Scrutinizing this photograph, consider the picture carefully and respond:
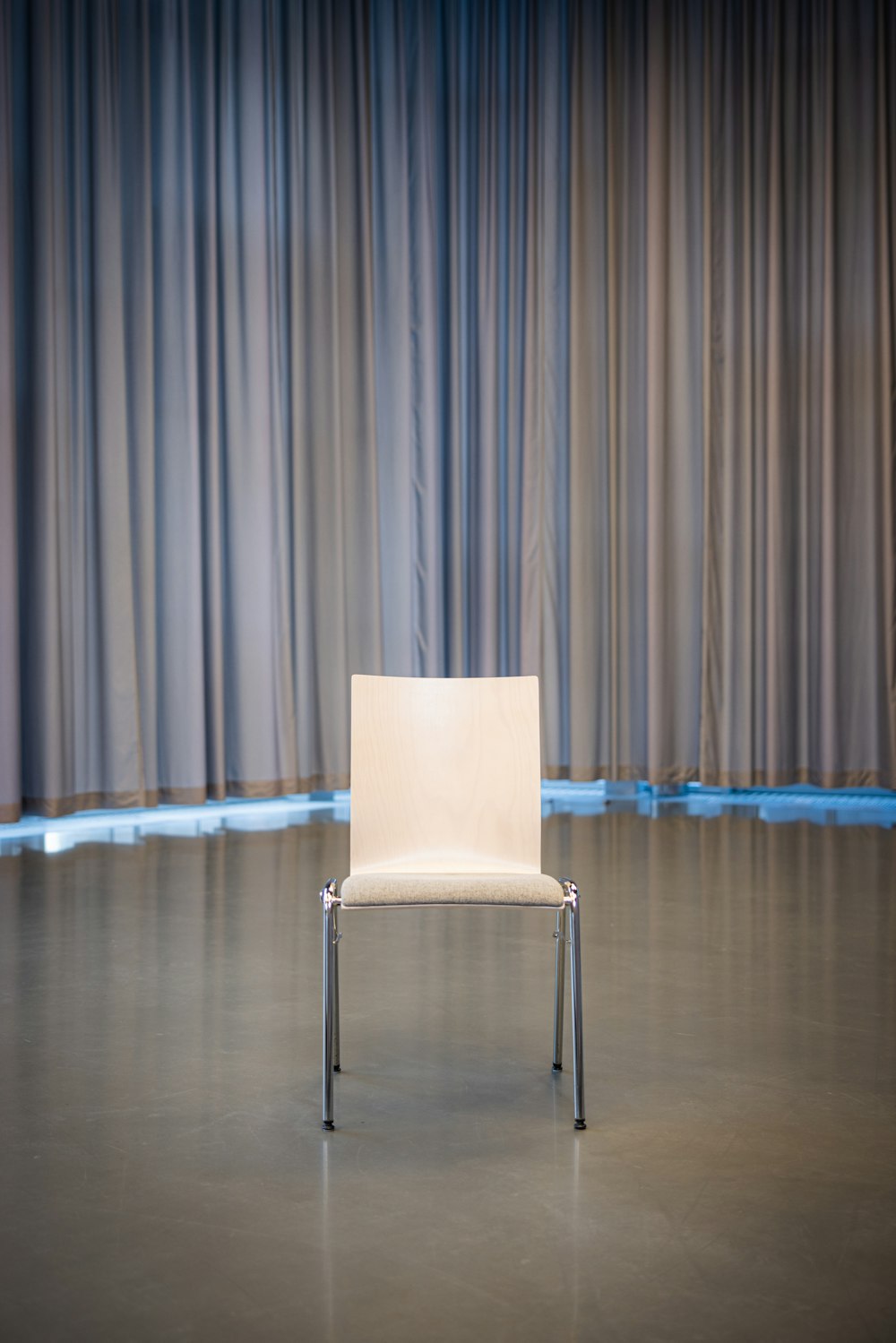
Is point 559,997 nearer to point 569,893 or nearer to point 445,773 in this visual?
point 569,893

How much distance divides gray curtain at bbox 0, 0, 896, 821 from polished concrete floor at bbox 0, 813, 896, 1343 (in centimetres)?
218

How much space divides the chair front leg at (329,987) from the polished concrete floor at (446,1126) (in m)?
0.06

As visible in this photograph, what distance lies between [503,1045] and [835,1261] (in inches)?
38.8

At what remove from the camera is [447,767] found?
104 inches

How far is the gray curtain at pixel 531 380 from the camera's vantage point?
18.6 ft

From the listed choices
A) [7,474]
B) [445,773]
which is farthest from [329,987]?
[7,474]

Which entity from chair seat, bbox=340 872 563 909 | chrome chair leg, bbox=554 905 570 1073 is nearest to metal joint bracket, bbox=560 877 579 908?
chair seat, bbox=340 872 563 909

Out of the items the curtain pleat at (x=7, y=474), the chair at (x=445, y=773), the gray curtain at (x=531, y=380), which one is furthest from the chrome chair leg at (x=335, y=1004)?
the gray curtain at (x=531, y=380)

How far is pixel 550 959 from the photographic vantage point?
3.30 m

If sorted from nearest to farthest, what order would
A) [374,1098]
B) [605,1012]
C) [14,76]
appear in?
[374,1098]
[605,1012]
[14,76]

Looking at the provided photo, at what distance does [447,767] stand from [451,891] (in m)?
0.47

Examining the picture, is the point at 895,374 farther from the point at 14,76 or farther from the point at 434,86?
the point at 14,76

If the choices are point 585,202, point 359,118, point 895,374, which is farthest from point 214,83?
point 895,374

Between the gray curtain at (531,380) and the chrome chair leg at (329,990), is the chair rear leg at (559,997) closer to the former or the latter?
the chrome chair leg at (329,990)
